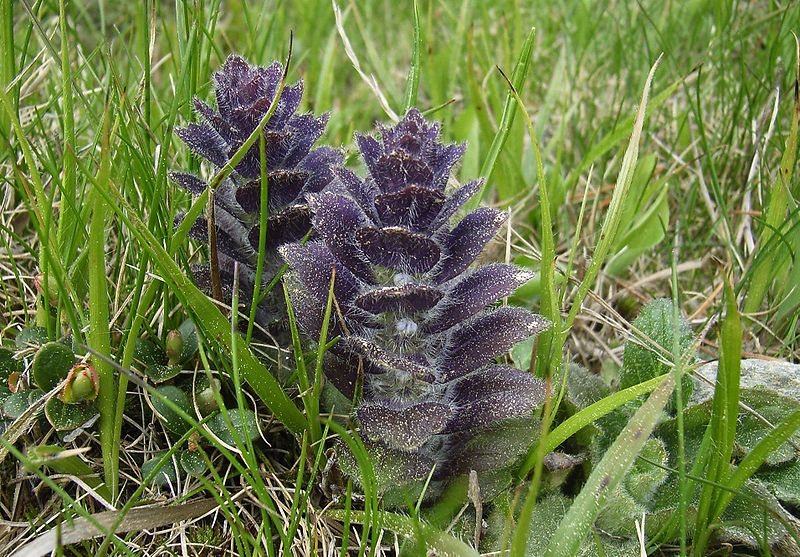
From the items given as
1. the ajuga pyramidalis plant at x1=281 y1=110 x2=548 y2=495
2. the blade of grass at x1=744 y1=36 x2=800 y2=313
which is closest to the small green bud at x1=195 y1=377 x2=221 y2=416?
the ajuga pyramidalis plant at x1=281 y1=110 x2=548 y2=495

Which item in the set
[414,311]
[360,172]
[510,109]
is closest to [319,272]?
[414,311]

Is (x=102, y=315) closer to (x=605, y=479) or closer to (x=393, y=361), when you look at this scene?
(x=393, y=361)

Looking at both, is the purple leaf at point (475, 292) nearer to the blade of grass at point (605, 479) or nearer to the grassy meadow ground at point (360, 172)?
the grassy meadow ground at point (360, 172)

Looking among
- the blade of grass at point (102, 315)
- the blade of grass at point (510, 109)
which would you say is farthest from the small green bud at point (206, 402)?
the blade of grass at point (510, 109)

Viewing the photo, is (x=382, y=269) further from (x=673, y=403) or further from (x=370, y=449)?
(x=673, y=403)

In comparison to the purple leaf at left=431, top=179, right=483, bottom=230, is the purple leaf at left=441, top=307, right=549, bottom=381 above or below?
below

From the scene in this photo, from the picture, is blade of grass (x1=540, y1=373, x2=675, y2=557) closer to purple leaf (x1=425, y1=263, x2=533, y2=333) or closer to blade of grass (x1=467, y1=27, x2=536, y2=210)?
purple leaf (x1=425, y1=263, x2=533, y2=333)
